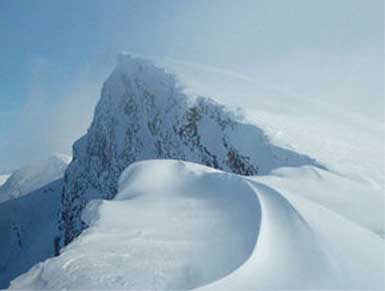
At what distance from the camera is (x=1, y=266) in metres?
77.1

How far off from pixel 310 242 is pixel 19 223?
290 feet

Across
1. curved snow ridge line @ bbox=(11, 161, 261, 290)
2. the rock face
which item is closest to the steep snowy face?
the rock face

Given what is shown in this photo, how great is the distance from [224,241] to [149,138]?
51.4 m

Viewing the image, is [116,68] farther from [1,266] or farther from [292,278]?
[292,278]

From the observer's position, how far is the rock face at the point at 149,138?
84.3 ft

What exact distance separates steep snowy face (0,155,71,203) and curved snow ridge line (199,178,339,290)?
116380mm

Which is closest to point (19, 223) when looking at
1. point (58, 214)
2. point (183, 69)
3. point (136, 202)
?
point (58, 214)

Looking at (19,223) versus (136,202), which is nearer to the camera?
(136,202)

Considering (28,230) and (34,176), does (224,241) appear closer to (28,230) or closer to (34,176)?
(28,230)

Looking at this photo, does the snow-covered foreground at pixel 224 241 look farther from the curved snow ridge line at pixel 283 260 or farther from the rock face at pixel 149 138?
the rock face at pixel 149 138

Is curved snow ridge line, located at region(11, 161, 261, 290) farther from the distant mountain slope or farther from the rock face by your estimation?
the distant mountain slope

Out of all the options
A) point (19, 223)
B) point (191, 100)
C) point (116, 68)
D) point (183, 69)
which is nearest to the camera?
point (191, 100)

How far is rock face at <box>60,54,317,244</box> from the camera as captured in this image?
25.7 metres

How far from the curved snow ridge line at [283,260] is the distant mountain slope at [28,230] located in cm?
6544
